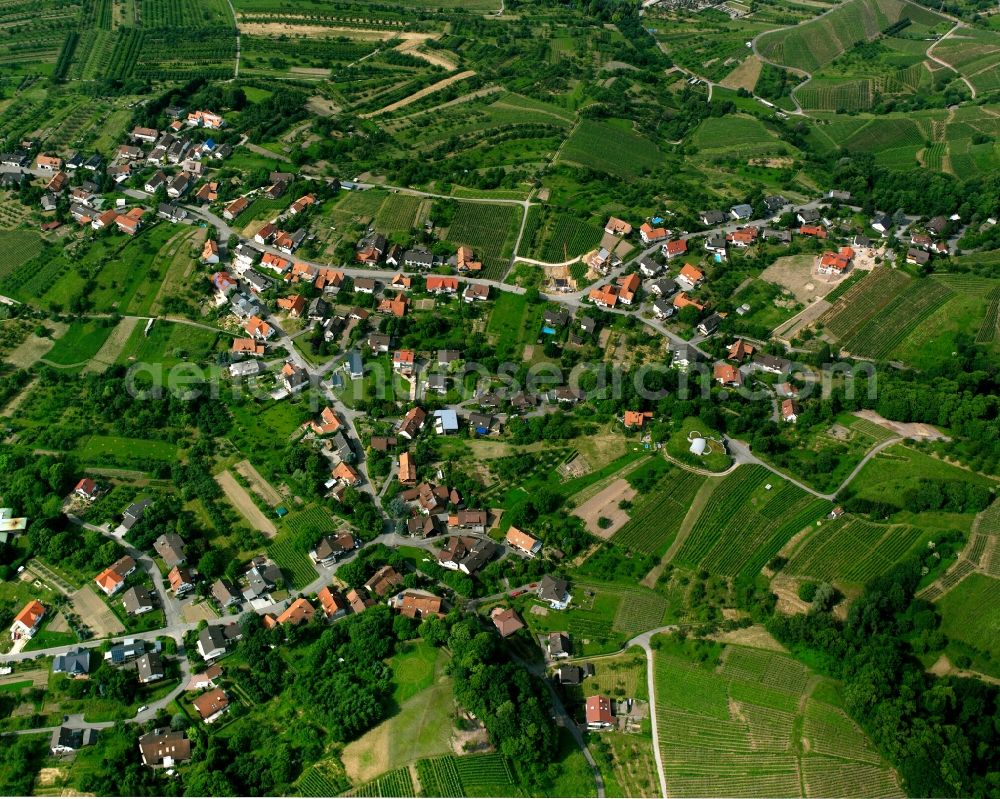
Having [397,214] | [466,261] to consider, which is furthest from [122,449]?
[397,214]

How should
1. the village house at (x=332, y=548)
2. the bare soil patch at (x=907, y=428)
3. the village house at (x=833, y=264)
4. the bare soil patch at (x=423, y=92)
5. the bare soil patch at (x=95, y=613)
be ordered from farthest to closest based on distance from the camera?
the bare soil patch at (x=423, y=92)
the village house at (x=833, y=264)
the bare soil patch at (x=907, y=428)
the village house at (x=332, y=548)
the bare soil patch at (x=95, y=613)

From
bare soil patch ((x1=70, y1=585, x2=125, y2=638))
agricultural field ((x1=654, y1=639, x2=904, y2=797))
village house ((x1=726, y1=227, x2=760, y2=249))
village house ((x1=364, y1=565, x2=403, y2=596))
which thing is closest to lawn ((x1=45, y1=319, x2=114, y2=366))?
bare soil patch ((x1=70, y1=585, x2=125, y2=638))

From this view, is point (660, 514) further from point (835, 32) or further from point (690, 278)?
point (835, 32)

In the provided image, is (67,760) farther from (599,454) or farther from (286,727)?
(599,454)

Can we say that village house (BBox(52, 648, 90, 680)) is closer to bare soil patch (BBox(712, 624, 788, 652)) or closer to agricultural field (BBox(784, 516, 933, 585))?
bare soil patch (BBox(712, 624, 788, 652))

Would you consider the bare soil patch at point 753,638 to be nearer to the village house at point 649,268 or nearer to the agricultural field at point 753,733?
the agricultural field at point 753,733

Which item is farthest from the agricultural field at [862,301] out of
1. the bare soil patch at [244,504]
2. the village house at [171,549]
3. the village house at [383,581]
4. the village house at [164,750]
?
the village house at [164,750]

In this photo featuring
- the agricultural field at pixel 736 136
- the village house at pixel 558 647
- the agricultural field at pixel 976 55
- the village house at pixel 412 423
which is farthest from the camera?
the agricultural field at pixel 976 55
